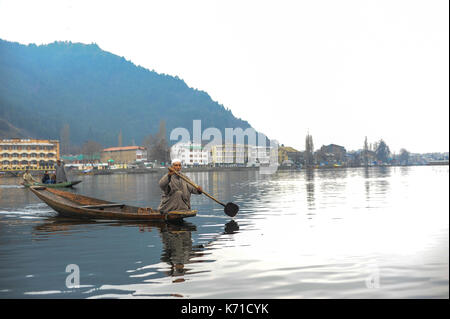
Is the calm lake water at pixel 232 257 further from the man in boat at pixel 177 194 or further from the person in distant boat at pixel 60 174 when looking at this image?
the person in distant boat at pixel 60 174

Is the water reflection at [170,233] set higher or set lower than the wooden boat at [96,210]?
lower

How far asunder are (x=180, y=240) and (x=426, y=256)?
8.05m

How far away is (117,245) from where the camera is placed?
52.5ft

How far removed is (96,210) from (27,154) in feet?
537

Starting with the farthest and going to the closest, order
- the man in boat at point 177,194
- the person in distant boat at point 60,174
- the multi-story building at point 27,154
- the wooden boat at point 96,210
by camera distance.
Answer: the multi-story building at point 27,154
the person in distant boat at point 60,174
the wooden boat at point 96,210
the man in boat at point 177,194

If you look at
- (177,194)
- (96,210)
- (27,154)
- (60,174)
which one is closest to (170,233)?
(177,194)

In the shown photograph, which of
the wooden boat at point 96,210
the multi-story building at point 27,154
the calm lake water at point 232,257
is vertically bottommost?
the calm lake water at point 232,257

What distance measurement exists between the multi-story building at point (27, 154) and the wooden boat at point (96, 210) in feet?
503

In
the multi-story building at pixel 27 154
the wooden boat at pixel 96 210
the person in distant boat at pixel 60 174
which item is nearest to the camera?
the wooden boat at pixel 96 210

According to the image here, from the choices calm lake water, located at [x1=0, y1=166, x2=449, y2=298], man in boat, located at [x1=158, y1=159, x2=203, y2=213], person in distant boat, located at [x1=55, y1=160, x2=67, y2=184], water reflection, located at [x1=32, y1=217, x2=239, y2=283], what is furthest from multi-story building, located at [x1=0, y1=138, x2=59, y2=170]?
man in boat, located at [x1=158, y1=159, x2=203, y2=213]

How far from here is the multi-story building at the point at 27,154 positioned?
168 m

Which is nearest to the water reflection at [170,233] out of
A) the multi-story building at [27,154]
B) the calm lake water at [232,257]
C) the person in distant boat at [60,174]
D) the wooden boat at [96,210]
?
the calm lake water at [232,257]

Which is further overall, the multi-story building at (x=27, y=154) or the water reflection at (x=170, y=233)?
the multi-story building at (x=27, y=154)

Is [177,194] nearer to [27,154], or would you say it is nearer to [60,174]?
[60,174]
